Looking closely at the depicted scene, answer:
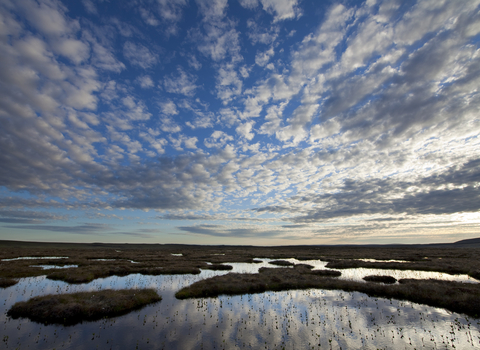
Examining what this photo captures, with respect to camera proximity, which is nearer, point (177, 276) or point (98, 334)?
point (98, 334)

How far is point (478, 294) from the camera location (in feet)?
73.3

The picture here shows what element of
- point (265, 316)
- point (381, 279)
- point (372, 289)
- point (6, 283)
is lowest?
point (265, 316)

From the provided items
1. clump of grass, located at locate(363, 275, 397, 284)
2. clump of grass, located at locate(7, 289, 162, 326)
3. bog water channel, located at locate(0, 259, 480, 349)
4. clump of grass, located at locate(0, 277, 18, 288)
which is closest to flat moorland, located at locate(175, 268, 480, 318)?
clump of grass, located at locate(363, 275, 397, 284)

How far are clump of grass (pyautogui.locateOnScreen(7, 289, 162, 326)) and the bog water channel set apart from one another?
0.94m

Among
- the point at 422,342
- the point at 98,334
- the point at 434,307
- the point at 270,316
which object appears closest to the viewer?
the point at 422,342

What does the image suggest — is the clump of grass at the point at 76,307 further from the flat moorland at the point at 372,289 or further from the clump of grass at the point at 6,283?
the clump of grass at the point at 6,283

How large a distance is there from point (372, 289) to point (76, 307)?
3080 cm

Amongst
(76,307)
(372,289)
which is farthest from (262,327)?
(372,289)

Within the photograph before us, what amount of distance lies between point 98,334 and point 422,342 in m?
21.3

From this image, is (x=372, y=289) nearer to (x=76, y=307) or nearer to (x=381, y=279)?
(x=381, y=279)

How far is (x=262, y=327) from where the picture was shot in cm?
1656

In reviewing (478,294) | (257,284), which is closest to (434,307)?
(478,294)

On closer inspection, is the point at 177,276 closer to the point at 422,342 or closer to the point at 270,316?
the point at 270,316

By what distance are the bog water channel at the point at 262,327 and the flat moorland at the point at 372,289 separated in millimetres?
1783
